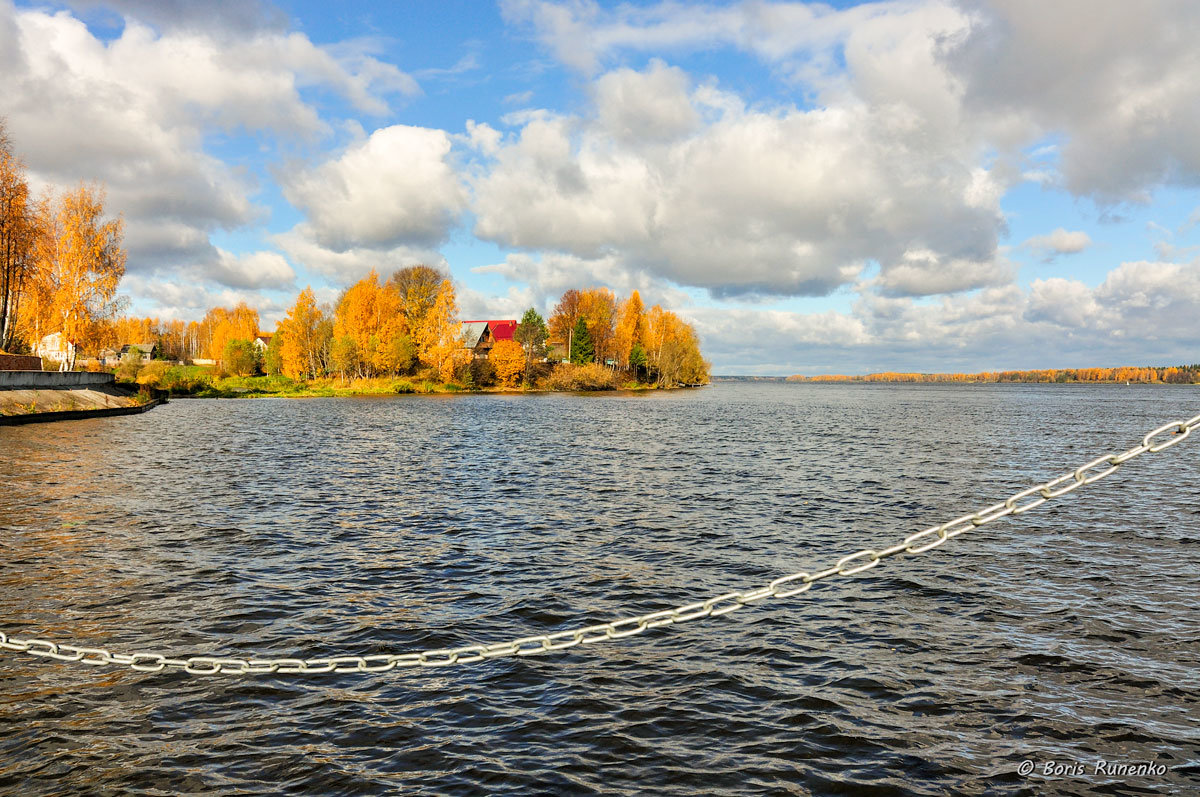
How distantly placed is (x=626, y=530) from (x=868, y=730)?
10.3m

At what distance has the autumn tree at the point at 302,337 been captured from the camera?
356 ft

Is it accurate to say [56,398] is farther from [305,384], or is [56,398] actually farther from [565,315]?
[565,315]

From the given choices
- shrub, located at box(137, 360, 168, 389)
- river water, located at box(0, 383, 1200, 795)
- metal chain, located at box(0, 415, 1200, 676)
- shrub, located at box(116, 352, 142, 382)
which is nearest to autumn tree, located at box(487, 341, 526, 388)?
shrub, located at box(137, 360, 168, 389)

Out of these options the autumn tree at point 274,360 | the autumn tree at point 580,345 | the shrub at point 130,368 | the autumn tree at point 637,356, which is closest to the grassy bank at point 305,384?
the shrub at point 130,368

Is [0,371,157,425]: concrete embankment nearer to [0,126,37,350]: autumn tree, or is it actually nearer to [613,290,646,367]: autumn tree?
[0,126,37,350]: autumn tree

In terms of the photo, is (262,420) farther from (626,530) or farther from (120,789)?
(120,789)

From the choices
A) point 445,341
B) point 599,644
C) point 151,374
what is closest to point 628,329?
point 445,341

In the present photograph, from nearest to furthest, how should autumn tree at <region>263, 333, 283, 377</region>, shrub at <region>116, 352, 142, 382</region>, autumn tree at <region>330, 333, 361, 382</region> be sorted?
shrub at <region>116, 352, 142, 382</region>, autumn tree at <region>330, 333, 361, 382</region>, autumn tree at <region>263, 333, 283, 377</region>

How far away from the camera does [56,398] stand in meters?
48.8

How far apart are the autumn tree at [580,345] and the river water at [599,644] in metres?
103

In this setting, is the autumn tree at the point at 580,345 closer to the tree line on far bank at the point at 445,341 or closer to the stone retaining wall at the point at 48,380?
the tree line on far bank at the point at 445,341

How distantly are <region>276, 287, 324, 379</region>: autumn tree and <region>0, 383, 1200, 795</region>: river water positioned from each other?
89.8 metres

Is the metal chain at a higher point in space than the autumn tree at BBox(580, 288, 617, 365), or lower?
lower

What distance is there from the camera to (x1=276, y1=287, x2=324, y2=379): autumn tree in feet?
356
